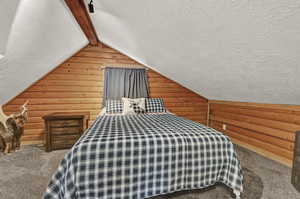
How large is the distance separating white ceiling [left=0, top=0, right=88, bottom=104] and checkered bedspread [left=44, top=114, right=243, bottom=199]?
1213 millimetres

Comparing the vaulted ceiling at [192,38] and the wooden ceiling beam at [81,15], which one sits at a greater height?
the wooden ceiling beam at [81,15]

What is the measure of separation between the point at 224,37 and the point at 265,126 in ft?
6.36

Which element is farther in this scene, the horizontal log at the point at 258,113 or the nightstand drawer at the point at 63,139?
the nightstand drawer at the point at 63,139

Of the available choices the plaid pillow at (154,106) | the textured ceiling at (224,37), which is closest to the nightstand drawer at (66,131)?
the plaid pillow at (154,106)

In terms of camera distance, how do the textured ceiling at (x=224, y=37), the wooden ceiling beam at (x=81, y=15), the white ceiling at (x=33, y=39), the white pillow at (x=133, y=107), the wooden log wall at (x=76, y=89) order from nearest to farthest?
the textured ceiling at (x=224, y=37) → the white ceiling at (x=33, y=39) → the wooden ceiling beam at (x=81, y=15) → the white pillow at (x=133, y=107) → the wooden log wall at (x=76, y=89)

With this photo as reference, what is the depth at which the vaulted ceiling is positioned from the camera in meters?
1.04

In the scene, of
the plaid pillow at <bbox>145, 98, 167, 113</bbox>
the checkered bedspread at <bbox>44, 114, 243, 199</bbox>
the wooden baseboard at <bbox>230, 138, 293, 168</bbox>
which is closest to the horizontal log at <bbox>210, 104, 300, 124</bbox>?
the wooden baseboard at <bbox>230, 138, 293, 168</bbox>

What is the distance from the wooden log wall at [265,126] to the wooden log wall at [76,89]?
4.42ft

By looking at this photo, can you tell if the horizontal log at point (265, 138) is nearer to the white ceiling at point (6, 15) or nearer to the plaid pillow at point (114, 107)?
the plaid pillow at point (114, 107)

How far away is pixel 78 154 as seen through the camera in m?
1.08

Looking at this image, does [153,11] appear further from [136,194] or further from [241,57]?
[136,194]

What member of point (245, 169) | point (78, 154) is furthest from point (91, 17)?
point (245, 169)

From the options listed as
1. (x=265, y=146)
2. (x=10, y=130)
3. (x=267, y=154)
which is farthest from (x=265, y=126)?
(x=10, y=130)

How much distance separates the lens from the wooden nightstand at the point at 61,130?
235cm
